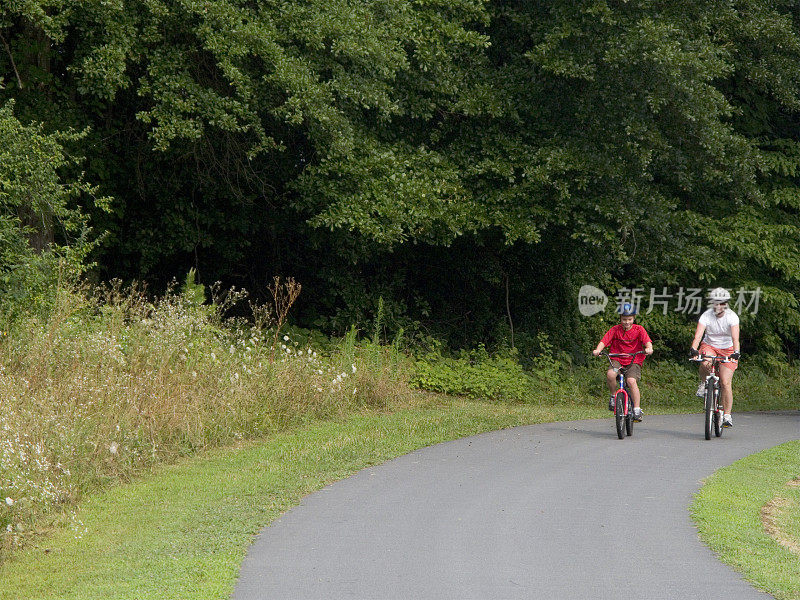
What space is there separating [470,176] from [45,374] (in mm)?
10509

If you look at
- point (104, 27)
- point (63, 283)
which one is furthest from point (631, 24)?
point (63, 283)

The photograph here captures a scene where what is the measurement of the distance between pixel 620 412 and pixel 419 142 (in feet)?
27.5

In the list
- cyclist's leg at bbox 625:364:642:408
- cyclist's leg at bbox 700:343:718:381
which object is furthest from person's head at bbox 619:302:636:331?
cyclist's leg at bbox 700:343:718:381

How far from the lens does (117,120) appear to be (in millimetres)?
19188

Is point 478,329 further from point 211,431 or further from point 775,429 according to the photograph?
point 211,431

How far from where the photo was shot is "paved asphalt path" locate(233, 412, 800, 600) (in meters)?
6.41

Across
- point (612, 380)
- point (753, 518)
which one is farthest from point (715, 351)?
point (753, 518)

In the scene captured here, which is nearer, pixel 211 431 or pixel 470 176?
pixel 211 431

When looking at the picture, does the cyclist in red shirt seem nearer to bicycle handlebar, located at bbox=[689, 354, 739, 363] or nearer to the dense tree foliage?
bicycle handlebar, located at bbox=[689, 354, 739, 363]

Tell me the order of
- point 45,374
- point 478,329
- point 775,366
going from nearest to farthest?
1. point 45,374
2. point 478,329
3. point 775,366

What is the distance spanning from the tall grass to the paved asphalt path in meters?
2.03

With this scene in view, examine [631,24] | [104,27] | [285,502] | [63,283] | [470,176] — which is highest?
[631,24]

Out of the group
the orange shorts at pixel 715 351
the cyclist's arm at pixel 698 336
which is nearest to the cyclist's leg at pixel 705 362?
the orange shorts at pixel 715 351

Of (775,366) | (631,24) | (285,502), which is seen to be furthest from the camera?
(775,366)
